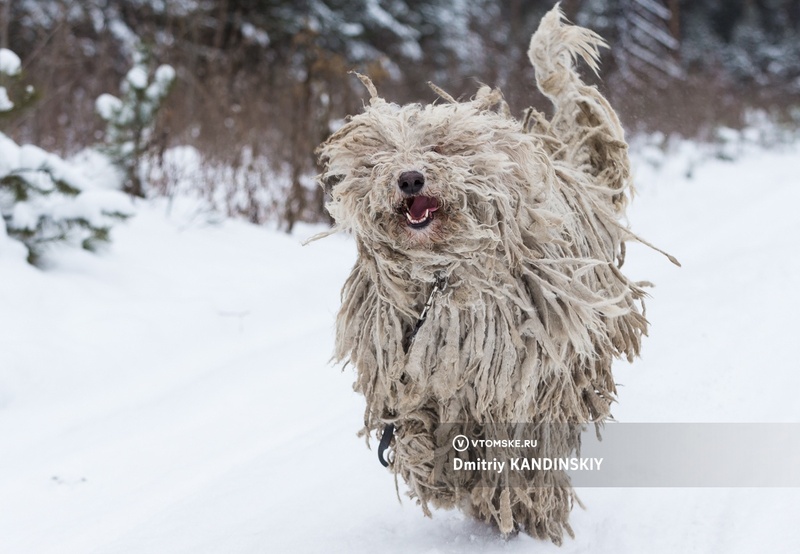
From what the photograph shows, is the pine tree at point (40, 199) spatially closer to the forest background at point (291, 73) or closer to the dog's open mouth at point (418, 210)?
the forest background at point (291, 73)

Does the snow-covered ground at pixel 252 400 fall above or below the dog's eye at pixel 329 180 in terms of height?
below

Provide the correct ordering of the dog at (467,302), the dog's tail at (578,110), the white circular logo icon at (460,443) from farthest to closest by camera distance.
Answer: the dog's tail at (578,110), the white circular logo icon at (460,443), the dog at (467,302)

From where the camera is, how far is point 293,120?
8953mm

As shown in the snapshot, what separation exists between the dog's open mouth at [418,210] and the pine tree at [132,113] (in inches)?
212

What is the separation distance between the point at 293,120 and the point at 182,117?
1199mm

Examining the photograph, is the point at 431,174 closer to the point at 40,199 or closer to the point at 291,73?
the point at 40,199

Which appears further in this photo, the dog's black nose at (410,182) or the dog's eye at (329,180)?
→ the dog's eye at (329,180)

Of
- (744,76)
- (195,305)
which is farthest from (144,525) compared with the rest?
(744,76)

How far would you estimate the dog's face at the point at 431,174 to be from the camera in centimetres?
258

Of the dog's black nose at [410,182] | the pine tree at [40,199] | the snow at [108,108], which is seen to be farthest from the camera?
the snow at [108,108]

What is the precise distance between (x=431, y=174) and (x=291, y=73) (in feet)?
32.6

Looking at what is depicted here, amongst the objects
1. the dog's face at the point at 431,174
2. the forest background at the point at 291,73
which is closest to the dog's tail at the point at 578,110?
the forest background at the point at 291,73

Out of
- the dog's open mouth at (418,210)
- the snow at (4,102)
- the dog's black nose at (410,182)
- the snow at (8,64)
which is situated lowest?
the snow at (4,102)

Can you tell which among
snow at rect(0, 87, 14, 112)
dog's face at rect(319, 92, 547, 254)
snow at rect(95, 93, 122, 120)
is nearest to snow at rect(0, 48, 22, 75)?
snow at rect(0, 87, 14, 112)
